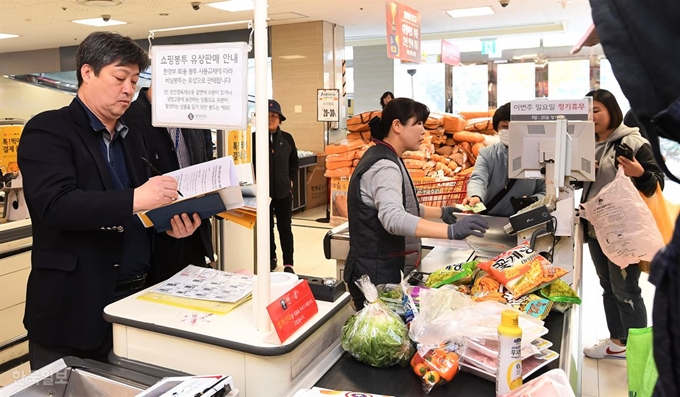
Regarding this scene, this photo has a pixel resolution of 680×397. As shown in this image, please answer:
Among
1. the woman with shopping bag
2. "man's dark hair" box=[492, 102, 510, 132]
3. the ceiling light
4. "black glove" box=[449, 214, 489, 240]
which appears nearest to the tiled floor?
the woman with shopping bag

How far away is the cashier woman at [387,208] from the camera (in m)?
2.40

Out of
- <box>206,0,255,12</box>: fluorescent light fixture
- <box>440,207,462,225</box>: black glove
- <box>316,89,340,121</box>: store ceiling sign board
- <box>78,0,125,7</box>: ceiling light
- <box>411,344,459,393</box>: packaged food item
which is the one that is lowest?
<box>411,344,459,393</box>: packaged food item

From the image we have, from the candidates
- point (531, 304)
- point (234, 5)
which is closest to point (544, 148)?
point (531, 304)

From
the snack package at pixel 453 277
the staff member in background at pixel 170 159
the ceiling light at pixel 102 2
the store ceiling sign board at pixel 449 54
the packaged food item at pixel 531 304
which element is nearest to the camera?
the packaged food item at pixel 531 304

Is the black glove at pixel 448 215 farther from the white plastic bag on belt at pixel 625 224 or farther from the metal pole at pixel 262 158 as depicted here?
the metal pole at pixel 262 158

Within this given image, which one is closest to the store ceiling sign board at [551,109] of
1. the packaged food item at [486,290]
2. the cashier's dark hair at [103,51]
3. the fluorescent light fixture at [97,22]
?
the packaged food item at [486,290]

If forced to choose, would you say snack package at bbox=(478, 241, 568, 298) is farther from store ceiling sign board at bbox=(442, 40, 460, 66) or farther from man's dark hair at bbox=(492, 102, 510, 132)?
store ceiling sign board at bbox=(442, 40, 460, 66)

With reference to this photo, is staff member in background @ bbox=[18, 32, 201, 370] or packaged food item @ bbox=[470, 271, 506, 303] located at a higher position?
staff member in background @ bbox=[18, 32, 201, 370]

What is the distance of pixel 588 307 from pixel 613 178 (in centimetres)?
169

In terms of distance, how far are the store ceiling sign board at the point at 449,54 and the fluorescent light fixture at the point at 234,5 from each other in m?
3.33

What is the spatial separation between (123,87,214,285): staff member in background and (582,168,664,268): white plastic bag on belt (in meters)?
1.96

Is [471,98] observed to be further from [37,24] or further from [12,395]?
[12,395]

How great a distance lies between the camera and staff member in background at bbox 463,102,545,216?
3588 mm

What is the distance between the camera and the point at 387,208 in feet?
7.92
